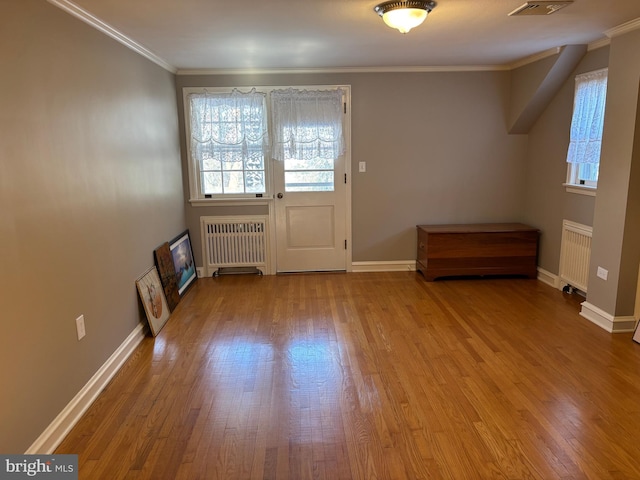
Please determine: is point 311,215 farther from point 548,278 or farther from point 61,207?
point 61,207

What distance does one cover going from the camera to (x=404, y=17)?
8.71 feet

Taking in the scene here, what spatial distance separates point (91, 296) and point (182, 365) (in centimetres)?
78

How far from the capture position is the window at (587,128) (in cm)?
386

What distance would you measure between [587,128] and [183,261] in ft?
13.3

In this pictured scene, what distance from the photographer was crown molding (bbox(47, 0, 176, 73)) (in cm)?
250

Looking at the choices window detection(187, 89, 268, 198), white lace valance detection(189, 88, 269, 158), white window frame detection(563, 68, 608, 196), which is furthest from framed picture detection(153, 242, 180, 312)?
white window frame detection(563, 68, 608, 196)

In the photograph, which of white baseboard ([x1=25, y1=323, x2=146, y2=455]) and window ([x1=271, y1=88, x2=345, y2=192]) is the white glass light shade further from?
white baseboard ([x1=25, y1=323, x2=146, y2=455])

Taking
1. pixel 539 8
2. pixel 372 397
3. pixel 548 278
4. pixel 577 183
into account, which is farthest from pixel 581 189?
pixel 372 397

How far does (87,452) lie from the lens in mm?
2209

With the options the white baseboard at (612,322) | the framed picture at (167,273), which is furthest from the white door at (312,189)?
Answer: the white baseboard at (612,322)

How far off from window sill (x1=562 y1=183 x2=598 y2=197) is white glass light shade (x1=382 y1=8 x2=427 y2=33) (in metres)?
2.21

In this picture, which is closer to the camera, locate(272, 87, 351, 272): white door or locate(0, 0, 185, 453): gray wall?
locate(0, 0, 185, 453): gray wall

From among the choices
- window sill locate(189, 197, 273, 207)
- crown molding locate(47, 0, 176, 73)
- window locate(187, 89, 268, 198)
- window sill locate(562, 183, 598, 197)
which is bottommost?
window sill locate(189, 197, 273, 207)

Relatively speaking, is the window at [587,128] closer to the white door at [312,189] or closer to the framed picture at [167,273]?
the white door at [312,189]
